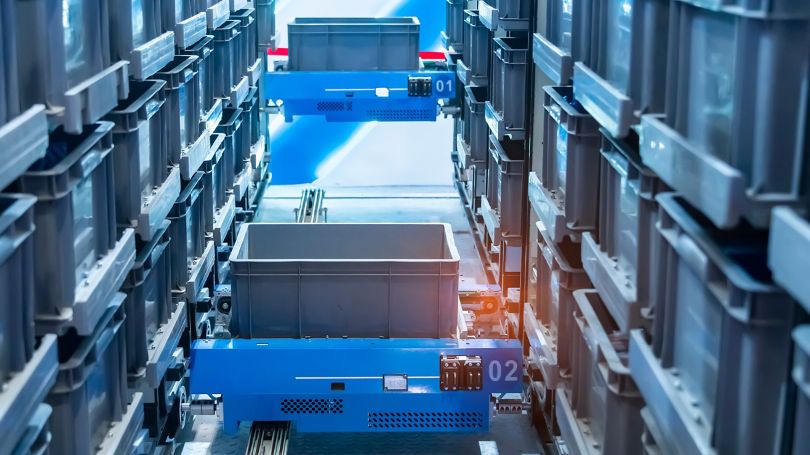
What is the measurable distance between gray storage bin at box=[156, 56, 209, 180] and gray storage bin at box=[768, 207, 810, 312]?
11.6 feet

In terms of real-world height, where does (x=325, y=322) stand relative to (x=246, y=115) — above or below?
below

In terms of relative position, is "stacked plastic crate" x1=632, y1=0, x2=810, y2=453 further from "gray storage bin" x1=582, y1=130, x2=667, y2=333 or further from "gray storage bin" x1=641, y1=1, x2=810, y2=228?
"gray storage bin" x1=582, y1=130, x2=667, y2=333

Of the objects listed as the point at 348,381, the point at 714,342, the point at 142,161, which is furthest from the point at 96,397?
the point at 714,342

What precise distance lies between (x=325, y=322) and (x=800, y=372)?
3.36 metres

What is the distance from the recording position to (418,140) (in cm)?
1119

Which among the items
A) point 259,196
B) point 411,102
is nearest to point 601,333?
point 411,102

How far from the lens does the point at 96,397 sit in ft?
13.1

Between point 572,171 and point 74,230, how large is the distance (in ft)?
6.47

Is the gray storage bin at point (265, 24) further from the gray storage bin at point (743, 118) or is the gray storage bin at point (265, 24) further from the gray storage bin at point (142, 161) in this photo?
the gray storage bin at point (743, 118)

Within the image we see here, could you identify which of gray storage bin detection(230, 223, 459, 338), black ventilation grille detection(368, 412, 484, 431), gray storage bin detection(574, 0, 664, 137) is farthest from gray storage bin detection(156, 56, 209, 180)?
gray storage bin detection(574, 0, 664, 137)

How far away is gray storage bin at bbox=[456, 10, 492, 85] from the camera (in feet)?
25.4

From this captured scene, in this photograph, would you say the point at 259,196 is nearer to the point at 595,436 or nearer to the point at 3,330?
the point at 595,436

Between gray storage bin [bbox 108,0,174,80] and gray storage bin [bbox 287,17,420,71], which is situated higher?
gray storage bin [bbox 108,0,174,80]

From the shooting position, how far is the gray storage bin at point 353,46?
9.04 metres
